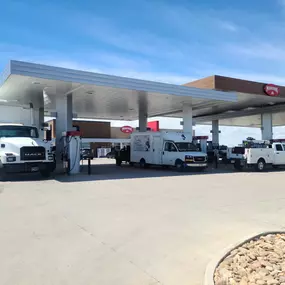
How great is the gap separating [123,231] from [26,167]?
33.1ft

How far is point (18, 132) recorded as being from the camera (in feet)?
54.9

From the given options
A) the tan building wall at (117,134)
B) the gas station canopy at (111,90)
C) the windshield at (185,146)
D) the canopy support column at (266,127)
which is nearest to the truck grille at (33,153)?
the gas station canopy at (111,90)

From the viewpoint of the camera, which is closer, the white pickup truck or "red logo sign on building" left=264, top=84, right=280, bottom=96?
the white pickup truck

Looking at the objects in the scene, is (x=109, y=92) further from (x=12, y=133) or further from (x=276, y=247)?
(x=276, y=247)

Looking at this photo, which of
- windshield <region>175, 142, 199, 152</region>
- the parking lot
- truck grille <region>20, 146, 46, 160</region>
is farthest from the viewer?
windshield <region>175, 142, 199, 152</region>

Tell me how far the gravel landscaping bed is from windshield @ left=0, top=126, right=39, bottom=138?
13.9 m

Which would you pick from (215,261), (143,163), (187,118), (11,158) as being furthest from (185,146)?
(215,261)

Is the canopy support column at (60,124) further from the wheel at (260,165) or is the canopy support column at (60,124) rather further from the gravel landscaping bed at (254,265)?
the gravel landscaping bed at (254,265)

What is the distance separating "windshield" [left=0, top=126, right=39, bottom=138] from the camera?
16.4 m

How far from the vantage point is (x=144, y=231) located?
6.53 metres

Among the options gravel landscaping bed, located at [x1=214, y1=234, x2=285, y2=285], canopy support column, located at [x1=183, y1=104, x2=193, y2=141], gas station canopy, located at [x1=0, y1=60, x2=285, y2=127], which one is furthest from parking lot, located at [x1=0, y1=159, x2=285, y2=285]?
canopy support column, located at [x1=183, y1=104, x2=193, y2=141]

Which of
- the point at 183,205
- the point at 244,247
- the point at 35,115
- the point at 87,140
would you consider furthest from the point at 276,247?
the point at 87,140

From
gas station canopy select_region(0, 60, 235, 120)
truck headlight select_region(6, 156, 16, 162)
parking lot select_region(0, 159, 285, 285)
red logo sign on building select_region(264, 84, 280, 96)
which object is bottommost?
parking lot select_region(0, 159, 285, 285)

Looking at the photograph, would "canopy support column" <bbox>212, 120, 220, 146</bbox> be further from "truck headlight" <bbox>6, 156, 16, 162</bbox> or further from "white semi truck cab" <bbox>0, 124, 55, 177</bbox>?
"truck headlight" <bbox>6, 156, 16, 162</bbox>
